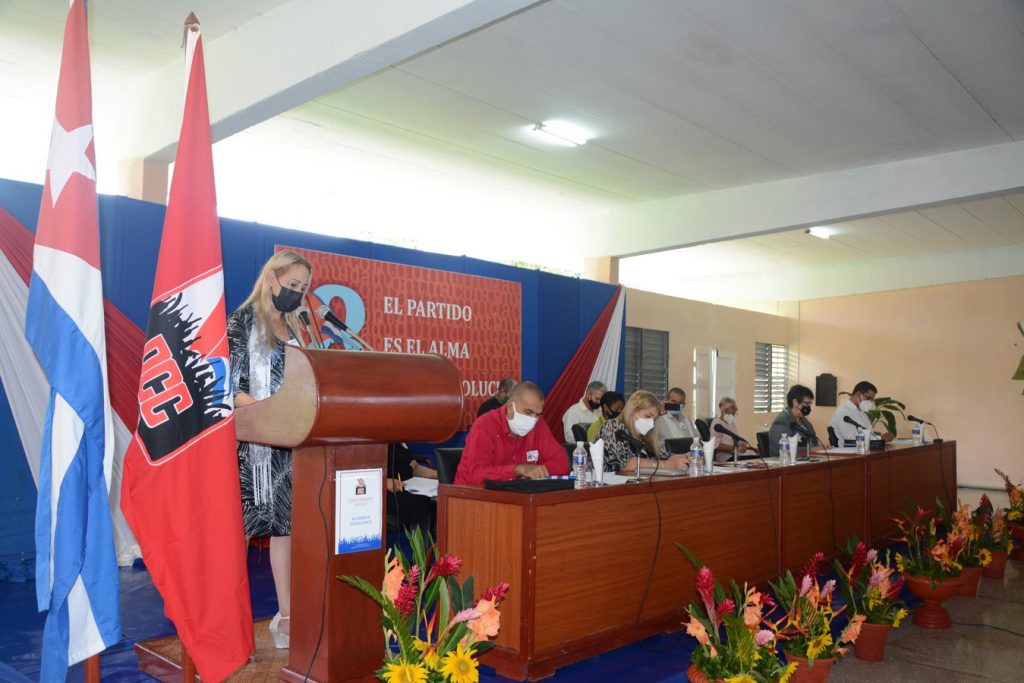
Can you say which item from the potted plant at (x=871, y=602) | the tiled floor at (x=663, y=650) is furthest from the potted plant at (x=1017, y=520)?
the potted plant at (x=871, y=602)

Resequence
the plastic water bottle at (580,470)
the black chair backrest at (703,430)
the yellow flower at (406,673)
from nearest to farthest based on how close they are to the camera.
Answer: the yellow flower at (406,673) < the plastic water bottle at (580,470) < the black chair backrest at (703,430)

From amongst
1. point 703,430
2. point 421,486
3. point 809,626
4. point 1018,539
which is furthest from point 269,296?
point 703,430

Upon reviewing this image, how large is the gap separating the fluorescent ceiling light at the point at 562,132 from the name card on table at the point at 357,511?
450cm

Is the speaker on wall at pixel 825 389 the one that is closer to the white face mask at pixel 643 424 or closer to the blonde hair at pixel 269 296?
the white face mask at pixel 643 424

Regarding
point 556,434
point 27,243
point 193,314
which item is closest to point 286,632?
point 193,314

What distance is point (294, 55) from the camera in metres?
4.57

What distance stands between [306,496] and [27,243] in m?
3.26

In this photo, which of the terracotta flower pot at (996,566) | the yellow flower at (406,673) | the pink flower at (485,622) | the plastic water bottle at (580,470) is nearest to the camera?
the yellow flower at (406,673)

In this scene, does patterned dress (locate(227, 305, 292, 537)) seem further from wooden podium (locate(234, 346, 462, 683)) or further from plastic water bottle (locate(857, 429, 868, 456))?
plastic water bottle (locate(857, 429, 868, 456))

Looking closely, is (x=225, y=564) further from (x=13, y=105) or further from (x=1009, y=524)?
(x=1009, y=524)

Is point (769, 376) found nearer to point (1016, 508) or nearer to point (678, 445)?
point (1016, 508)

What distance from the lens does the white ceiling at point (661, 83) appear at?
461 centimetres

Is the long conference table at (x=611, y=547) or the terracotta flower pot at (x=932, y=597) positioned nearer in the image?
the long conference table at (x=611, y=547)

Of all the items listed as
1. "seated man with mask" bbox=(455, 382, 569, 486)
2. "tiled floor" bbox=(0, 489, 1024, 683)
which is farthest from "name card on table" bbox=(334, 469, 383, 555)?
"seated man with mask" bbox=(455, 382, 569, 486)
